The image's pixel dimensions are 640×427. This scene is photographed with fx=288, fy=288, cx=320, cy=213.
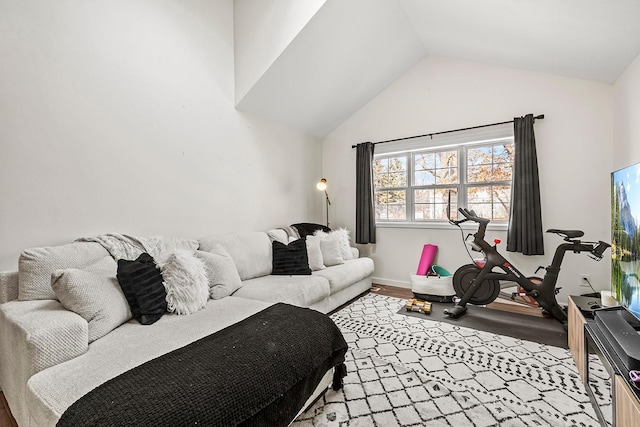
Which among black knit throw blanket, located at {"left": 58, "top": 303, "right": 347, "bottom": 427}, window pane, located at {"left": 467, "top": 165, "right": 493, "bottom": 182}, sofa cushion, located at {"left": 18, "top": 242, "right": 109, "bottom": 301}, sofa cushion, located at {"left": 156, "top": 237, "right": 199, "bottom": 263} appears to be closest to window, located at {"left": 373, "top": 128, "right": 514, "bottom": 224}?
window pane, located at {"left": 467, "top": 165, "right": 493, "bottom": 182}

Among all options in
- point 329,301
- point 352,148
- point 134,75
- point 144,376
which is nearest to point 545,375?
point 329,301

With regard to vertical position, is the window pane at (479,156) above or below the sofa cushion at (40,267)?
above

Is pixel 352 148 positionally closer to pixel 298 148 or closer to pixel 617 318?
pixel 298 148

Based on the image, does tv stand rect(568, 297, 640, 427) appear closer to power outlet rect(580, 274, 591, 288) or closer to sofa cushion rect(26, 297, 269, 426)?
power outlet rect(580, 274, 591, 288)

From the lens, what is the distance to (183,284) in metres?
1.92

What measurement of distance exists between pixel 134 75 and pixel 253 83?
3.73ft

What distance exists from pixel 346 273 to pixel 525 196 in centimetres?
213

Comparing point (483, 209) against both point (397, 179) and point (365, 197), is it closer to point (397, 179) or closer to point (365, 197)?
point (397, 179)

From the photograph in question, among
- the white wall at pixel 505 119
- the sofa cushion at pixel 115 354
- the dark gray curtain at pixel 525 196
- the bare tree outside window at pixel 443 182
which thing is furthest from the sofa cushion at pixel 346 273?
the dark gray curtain at pixel 525 196

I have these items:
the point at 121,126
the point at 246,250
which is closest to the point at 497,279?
the point at 246,250

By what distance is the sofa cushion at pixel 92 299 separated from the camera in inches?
59.1

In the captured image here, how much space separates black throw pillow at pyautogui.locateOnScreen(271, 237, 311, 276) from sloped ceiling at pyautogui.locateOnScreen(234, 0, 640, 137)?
1729 millimetres

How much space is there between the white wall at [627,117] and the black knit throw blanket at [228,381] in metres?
2.95

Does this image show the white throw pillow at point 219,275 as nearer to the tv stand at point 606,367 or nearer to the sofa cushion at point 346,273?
the sofa cushion at point 346,273
